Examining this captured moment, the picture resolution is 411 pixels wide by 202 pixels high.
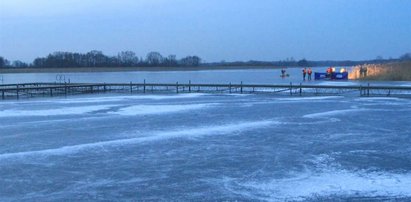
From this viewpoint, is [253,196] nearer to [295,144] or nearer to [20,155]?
[295,144]

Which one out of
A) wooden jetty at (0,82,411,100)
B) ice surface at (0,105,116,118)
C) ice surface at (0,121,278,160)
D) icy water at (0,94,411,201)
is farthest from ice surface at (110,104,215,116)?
wooden jetty at (0,82,411,100)

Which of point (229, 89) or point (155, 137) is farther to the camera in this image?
point (229, 89)

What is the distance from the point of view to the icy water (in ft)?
25.2

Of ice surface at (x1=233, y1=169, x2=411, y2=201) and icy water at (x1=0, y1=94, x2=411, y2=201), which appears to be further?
icy water at (x1=0, y1=94, x2=411, y2=201)

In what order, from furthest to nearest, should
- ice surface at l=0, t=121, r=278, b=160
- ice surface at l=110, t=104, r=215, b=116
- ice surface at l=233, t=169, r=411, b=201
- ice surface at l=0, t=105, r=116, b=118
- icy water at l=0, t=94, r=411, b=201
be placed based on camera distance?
ice surface at l=110, t=104, r=215, b=116, ice surface at l=0, t=105, r=116, b=118, ice surface at l=0, t=121, r=278, b=160, icy water at l=0, t=94, r=411, b=201, ice surface at l=233, t=169, r=411, b=201

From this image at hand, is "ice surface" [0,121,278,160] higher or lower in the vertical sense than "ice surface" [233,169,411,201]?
higher

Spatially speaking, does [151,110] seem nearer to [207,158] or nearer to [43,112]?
[43,112]

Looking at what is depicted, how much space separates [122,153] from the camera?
35.7ft

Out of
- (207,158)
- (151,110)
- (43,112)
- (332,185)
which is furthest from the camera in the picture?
(151,110)

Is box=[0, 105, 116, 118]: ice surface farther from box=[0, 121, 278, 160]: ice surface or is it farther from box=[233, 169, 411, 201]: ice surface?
box=[233, 169, 411, 201]: ice surface

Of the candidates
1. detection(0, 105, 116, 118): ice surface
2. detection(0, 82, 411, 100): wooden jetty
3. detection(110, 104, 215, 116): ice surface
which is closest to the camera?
detection(0, 105, 116, 118): ice surface

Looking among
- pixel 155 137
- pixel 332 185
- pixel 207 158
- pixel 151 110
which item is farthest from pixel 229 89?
pixel 332 185

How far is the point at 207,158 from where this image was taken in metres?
10.3

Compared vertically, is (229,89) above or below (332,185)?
above
